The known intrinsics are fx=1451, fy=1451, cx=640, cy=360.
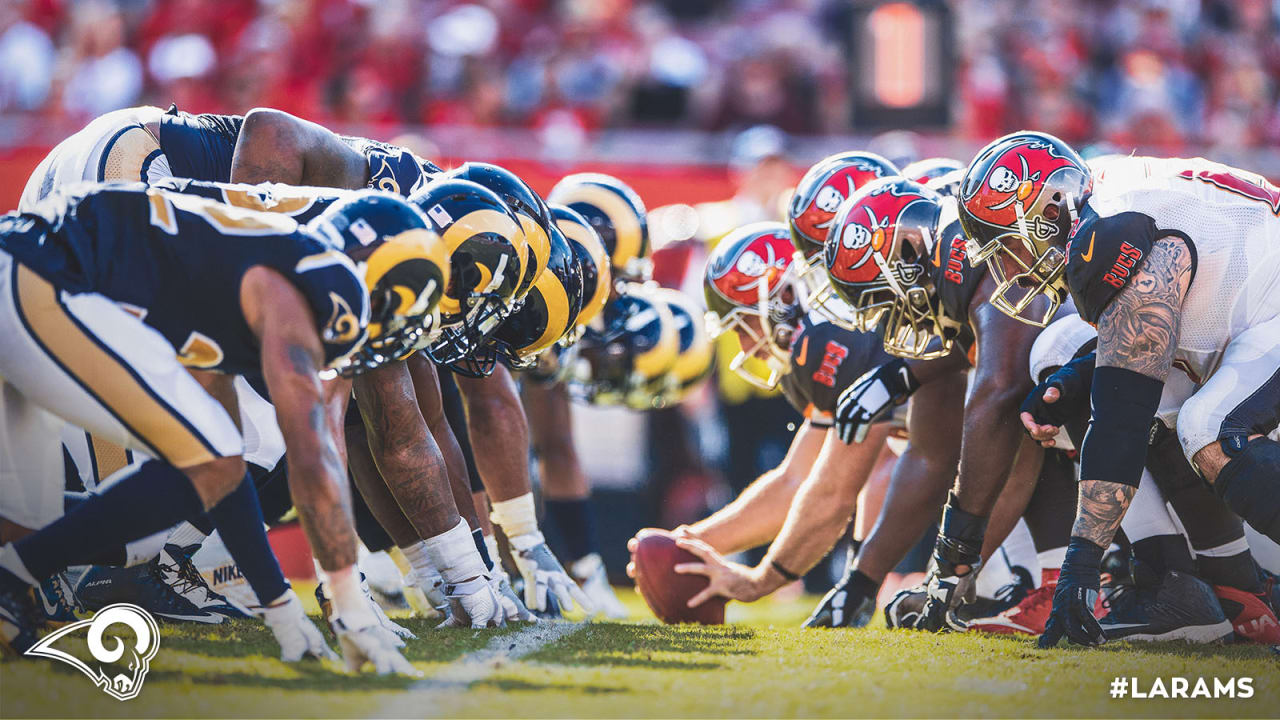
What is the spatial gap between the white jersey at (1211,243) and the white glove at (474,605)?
2217 millimetres

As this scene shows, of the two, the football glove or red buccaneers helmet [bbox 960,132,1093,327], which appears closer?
red buccaneers helmet [bbox 960,132,1093,327]

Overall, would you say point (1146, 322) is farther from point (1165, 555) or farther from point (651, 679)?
point (651, 679)

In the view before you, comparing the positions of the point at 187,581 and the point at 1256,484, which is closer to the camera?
the point at 1256,484

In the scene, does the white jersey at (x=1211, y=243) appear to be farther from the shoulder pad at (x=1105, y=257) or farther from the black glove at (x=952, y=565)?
the black glove at (x=952, y=565)

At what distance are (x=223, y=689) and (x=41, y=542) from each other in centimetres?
71

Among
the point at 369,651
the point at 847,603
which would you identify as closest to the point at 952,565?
the point at 847,603

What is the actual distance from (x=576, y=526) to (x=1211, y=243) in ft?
11.4

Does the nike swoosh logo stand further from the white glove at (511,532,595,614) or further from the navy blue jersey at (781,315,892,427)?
the white glove at (511,532,595,614)

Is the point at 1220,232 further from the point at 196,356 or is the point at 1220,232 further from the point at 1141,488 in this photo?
the point at 196,356

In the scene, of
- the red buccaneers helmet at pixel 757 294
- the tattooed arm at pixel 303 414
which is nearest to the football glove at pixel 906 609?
the red buccaneers helmet at pixel 757 294

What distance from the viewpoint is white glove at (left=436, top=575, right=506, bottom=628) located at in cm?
481

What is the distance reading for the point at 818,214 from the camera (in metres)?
5.98

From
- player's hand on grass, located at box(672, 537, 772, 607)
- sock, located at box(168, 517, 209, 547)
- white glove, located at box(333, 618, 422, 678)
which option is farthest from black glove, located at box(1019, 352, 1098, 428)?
sock, located at box(168, 517, 209, 547)

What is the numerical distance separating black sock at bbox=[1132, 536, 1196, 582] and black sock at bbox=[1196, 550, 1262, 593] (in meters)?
0.05
